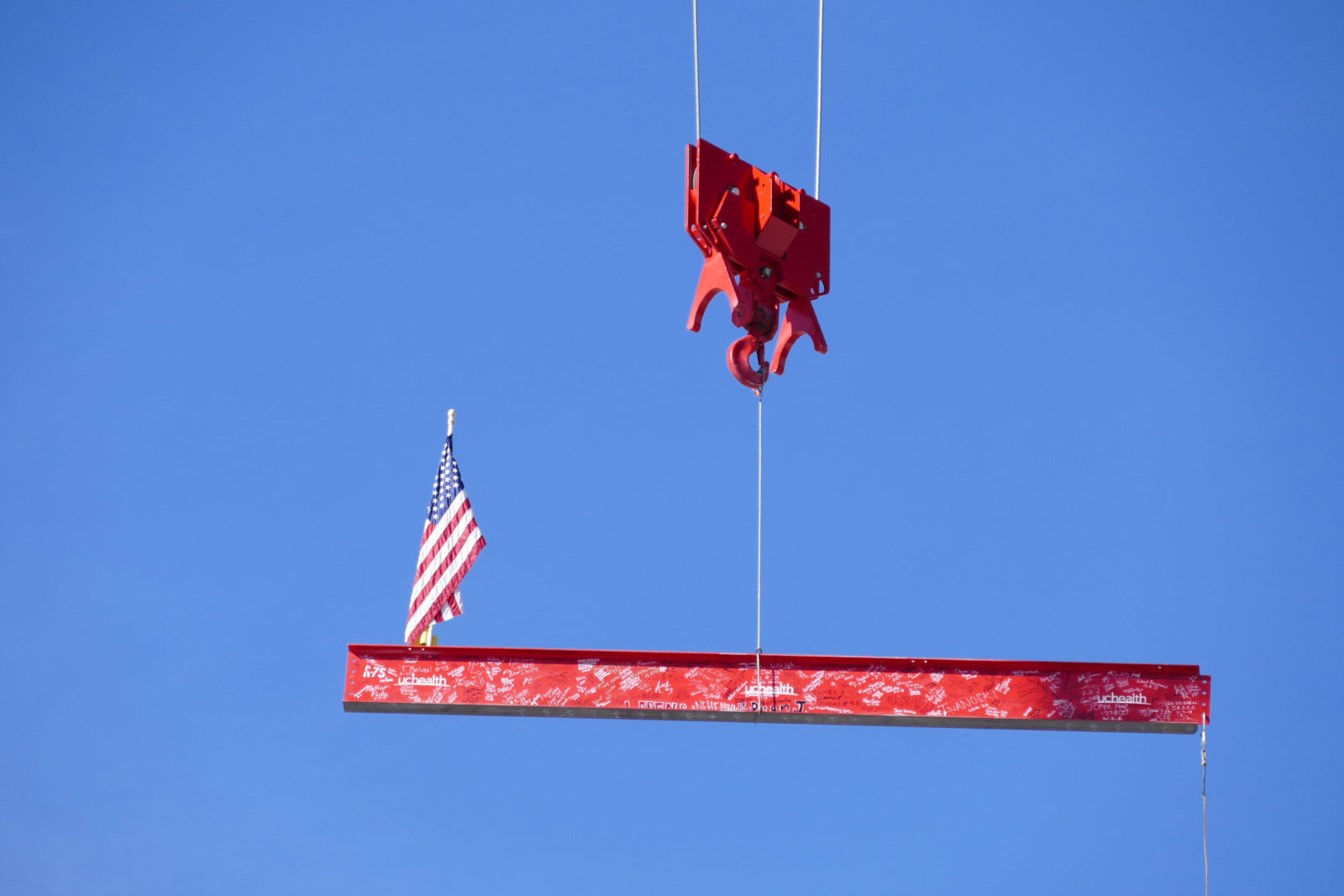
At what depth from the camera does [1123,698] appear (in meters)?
27.8

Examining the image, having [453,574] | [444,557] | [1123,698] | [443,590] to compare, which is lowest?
[1123,698]

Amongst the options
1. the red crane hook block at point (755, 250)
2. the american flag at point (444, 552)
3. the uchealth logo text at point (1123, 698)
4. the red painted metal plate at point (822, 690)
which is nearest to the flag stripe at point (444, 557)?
the american flag at point (444, 552)

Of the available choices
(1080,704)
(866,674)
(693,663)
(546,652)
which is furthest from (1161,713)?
(546,652)

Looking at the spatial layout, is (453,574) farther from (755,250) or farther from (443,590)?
(755,250)

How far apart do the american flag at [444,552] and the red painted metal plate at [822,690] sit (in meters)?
1.49

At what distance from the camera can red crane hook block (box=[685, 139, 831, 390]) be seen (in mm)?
27344

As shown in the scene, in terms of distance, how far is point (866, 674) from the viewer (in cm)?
2764

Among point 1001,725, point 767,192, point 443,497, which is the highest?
point 767,192

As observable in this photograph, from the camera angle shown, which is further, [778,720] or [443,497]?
[443,497]

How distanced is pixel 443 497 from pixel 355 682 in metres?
3.18

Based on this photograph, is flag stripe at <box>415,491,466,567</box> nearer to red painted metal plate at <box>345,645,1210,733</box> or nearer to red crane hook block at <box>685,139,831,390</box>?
red painted metal plate at <box>345,645,1210,733</box>

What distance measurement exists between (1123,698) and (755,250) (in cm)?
666

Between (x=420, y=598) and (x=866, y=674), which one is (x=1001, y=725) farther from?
(x=420, y=598)

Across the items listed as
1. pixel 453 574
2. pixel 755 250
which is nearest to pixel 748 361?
pixel 755 250
